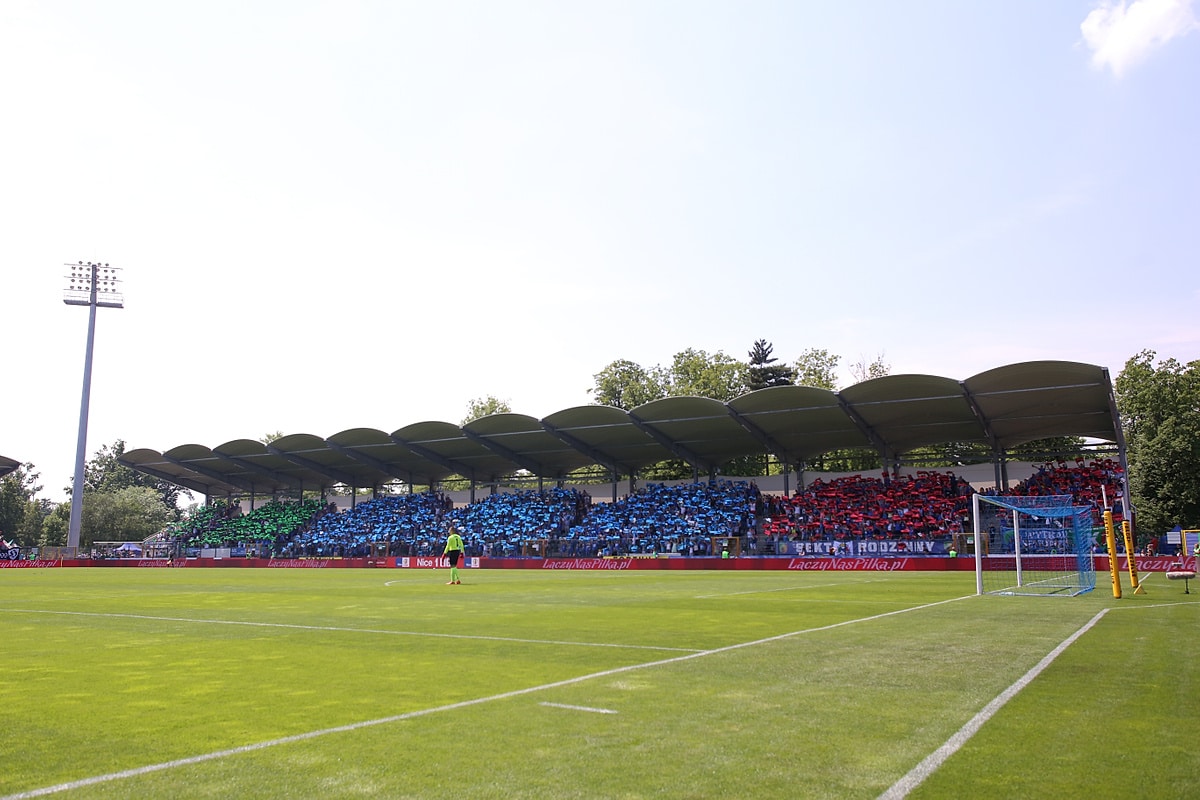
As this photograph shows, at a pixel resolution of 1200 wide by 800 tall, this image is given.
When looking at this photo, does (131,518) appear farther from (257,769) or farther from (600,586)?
(257,769)

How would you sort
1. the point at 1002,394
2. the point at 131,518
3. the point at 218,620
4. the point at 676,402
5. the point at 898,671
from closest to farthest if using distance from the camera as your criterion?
the point at 898,671 < the point at 218,620 < the point at 1002,394 < the point at 676,402 < the point at 131,518

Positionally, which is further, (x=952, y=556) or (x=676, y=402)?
(x=676, y=402)

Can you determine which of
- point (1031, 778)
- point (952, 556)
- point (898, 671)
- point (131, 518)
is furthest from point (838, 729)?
point (131, 518)

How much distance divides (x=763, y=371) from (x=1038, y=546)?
5378cm

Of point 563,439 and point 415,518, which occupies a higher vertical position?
point 563,439

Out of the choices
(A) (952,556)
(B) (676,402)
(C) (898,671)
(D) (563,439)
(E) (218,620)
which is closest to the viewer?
(C) (898,671)

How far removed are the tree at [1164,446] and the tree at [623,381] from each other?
4417 cm

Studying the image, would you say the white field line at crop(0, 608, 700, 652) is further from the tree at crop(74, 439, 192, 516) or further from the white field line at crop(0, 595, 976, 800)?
the tree at crop(74, 439, 192, 516)

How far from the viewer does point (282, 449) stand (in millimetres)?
61844

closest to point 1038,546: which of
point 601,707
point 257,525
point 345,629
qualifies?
point 345,629

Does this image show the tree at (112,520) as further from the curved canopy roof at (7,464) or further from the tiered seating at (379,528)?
the tiered seating at (379,528)

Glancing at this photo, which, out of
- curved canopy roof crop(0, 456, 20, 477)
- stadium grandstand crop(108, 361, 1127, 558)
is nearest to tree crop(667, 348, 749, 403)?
stadium grandstand crop(108, 361, 1127, 558)

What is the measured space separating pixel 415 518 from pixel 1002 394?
129 ft

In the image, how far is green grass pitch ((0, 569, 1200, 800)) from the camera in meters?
4.76
